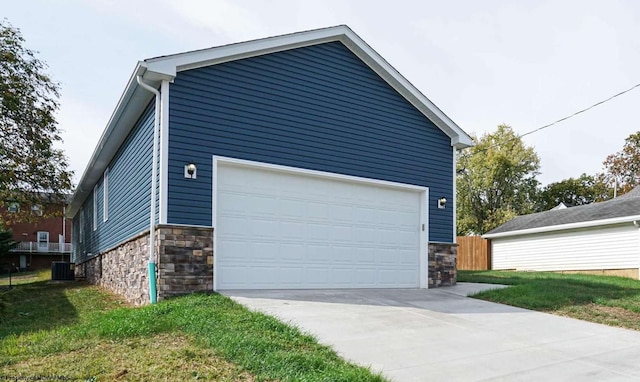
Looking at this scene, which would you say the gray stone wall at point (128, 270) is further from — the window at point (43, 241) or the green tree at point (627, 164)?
the green tree at point (627, 164)

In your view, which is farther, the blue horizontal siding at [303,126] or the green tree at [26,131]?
the green tree at [26,131]

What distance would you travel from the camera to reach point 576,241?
18.7 m

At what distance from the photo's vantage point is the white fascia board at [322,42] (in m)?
8.06

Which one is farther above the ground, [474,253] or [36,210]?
[36,210]

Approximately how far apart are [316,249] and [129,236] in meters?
3.91

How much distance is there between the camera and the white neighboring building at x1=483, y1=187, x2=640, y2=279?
54.5 ft

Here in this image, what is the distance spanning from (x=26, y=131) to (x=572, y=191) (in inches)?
1453

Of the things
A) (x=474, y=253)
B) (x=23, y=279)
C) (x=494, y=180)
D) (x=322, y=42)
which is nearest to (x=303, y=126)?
(x=322, y=42)

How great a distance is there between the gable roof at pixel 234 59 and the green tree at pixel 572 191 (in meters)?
29.8

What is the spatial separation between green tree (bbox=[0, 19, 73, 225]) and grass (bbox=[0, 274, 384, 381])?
9292 mm

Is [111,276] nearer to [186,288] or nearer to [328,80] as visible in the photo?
[186,288]

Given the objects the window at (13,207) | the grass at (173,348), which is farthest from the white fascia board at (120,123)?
the grass at (173,348)

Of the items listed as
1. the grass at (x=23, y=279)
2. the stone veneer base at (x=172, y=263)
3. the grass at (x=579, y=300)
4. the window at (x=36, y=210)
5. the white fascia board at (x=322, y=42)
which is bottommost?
the grass at (x=23, y=279)

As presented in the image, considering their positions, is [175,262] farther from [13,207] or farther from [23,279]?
[23,279]
